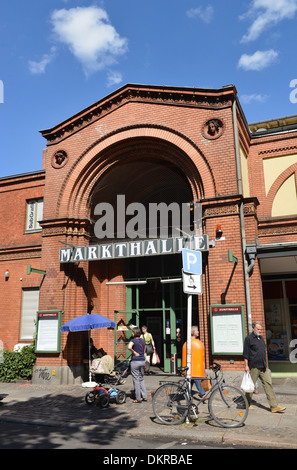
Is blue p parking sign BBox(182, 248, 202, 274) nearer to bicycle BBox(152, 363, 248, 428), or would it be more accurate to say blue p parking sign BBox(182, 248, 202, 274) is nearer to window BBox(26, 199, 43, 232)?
bicycle BBox(152, 363, 248, 428)

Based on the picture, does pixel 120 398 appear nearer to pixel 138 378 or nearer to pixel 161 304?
pixel 138 378

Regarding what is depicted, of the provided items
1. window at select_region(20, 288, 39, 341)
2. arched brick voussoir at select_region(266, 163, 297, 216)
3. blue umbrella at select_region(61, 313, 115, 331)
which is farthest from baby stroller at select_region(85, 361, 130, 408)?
arched brick voussoir at select_region(266, 163, 297, 216)

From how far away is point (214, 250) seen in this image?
11266 millimetres

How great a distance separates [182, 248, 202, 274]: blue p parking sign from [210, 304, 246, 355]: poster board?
3.22 metres

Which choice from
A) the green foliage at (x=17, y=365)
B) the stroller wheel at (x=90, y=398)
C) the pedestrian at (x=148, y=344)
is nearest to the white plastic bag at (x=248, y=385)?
the stroller wheel at (x=90, y=398)

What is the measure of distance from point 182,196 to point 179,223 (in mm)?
1196

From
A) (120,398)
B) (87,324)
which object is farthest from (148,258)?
(120,398)

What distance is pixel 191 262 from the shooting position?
771 cm

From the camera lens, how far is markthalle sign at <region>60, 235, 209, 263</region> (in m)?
11.2

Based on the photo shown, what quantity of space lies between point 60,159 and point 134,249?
4.94 metres

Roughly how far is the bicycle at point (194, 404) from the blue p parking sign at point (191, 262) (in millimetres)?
1893

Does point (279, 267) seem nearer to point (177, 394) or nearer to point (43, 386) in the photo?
point (177, 394)
